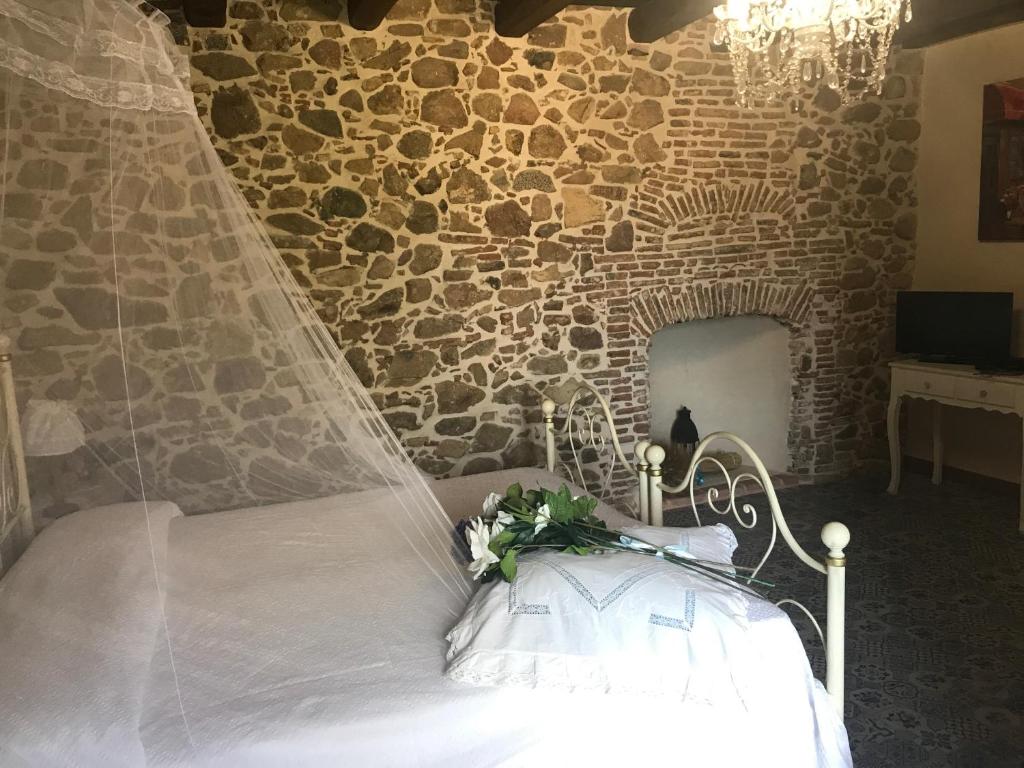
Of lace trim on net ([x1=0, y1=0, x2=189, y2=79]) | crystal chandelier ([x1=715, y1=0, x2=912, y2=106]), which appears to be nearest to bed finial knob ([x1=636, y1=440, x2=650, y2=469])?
crystal chandelier ([x1=715, y1=0, x2=912, y2=106])

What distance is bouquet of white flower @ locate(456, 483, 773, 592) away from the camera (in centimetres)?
246

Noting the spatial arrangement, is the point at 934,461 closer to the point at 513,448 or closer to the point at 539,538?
the point at 513,448

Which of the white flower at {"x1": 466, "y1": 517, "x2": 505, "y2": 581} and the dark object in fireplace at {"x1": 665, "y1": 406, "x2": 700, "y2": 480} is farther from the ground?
the white flower at {"x1": 466, "y1": 517, "x2": 505, "y2": 581}

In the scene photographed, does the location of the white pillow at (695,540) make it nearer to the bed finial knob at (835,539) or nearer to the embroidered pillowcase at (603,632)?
the embroidered pillowcase at (603,632)

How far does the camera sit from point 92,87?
7.17ft

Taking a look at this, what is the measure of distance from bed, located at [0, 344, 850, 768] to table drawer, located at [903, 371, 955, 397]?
347 centimetres

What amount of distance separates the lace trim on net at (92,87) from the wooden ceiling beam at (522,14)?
249 cm

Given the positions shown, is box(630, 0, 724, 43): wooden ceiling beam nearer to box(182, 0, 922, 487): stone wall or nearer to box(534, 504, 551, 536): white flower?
box(182, 0, 922, 487): stone wall

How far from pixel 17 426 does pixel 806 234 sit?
4.94 meters

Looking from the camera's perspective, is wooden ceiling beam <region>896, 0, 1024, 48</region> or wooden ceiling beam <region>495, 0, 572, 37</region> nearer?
wooden ceiling beam <region>495, 0, 572, 37</region>

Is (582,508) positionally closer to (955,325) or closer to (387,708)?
(387,708)

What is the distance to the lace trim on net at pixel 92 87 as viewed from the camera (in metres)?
2.10

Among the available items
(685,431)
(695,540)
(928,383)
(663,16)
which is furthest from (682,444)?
(695,540)

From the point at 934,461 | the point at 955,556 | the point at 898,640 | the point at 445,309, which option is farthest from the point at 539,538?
the point at 934,461
